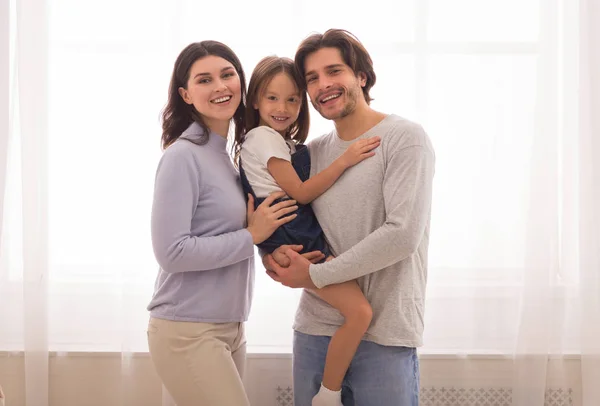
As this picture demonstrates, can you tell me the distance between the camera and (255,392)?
2531 millimetres

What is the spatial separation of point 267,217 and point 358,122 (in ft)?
1.42

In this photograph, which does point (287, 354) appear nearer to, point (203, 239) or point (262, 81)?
point (203, 239)

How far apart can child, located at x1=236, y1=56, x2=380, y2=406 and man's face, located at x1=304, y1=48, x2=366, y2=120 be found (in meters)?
0.13

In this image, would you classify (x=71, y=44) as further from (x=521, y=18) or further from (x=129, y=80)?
(x=521, y=18)

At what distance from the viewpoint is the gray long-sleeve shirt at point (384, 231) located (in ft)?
5.84

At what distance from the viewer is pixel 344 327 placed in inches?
72.4

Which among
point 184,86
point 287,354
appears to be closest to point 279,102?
point 184,86

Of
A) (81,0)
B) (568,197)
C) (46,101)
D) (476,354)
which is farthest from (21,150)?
(568,197)

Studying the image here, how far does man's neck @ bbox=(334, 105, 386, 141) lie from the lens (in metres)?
1.97

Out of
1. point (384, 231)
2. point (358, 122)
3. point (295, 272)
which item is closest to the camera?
point (384, 231)

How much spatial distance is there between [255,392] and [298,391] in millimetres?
541

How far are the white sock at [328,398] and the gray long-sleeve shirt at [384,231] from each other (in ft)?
0.60

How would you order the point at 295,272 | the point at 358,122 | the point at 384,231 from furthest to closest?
the point at 358,122, the point at 295,272, the point at 384,231

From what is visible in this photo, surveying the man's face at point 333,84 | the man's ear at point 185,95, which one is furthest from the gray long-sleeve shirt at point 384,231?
the man's ear at point 185,95
